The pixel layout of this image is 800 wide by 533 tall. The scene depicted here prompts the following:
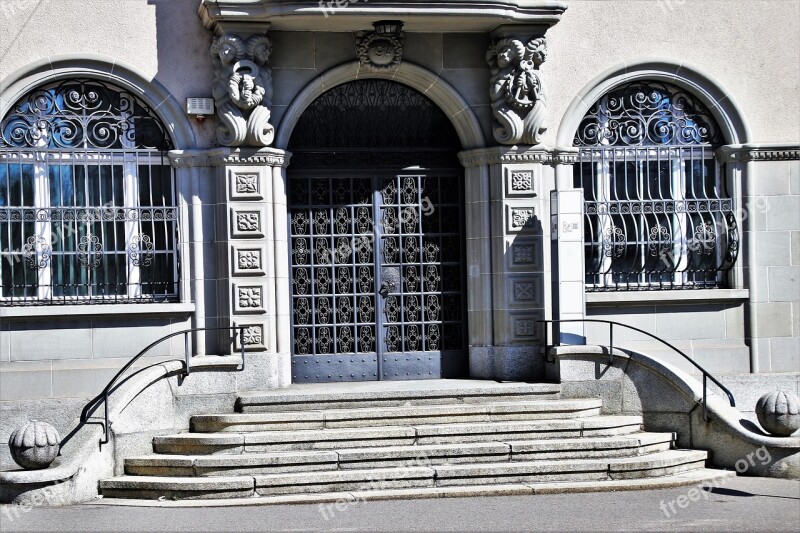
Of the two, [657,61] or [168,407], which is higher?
[657,61]

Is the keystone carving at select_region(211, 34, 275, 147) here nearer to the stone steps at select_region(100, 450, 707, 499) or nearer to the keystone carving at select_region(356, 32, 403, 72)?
the keystone carving at select_region(356, 32, 403, 72)

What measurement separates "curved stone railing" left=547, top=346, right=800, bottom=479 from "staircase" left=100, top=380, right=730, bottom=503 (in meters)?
0.23

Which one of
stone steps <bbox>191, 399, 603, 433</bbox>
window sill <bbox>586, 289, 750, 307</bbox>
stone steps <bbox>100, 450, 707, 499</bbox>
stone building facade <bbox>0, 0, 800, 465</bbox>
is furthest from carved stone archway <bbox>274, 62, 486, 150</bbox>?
stone steps <bbox>100, 450, 707, 499</bbox>

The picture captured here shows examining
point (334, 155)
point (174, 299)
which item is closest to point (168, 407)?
point (174, 299)

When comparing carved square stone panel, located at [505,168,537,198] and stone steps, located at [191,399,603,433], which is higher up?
carved square stone panel, located at [505,168,537,198]

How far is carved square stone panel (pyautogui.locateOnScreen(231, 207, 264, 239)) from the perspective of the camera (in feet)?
46.4

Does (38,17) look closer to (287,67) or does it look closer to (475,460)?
(287,67)

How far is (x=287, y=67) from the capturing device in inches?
567

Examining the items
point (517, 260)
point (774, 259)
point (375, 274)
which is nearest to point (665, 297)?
point (774, 259)

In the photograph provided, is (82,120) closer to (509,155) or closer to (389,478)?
(509,155)

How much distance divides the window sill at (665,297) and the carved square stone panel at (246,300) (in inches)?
153

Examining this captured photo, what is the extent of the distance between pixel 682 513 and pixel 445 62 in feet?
20.5

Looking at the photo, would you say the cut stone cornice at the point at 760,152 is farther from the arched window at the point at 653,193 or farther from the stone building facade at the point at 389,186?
the arched window at the point at 653,193

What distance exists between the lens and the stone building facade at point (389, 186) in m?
14.0
